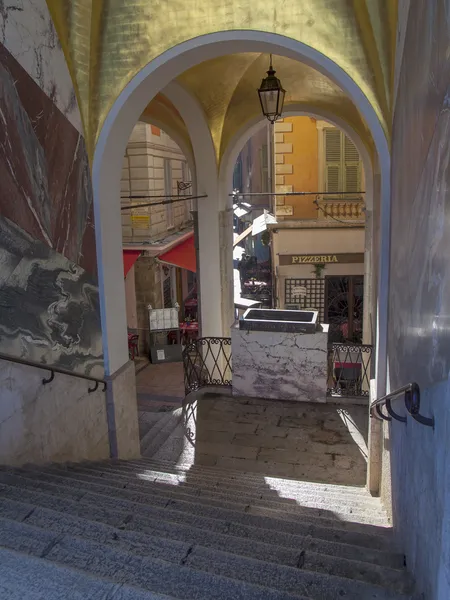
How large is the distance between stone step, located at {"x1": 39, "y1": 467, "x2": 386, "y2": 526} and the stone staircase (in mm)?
16

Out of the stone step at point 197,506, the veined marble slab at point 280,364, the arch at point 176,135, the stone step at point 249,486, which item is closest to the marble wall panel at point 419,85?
the stone step at point 197,506

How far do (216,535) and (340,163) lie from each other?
12297 millimetres

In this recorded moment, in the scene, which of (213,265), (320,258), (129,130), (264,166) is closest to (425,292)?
(129,130)

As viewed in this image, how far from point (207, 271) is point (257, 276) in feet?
43.5

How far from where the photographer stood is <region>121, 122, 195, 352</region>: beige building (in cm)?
1383

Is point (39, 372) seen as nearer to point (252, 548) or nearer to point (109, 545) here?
point (109, 545)

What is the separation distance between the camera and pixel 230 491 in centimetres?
461

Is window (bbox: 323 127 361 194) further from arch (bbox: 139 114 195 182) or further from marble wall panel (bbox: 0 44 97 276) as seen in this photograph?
marble wall panel (bbox: 0 44 97 276)

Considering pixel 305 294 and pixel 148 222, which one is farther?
pixel 305 294

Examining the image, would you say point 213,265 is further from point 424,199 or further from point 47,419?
point 424,199

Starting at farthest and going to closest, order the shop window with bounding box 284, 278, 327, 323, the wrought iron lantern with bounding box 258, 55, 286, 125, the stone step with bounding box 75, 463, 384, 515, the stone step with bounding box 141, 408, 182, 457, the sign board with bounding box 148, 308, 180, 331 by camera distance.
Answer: the shop window with bounding box 284, 278, 327, 323
the sign board with bounding box 148, 308, 180, 331
the stone step with bounding box 141, 408, 182, 457
the wrought iron lantern with bounding box 258, 55, 286, 125
the stone step with bounding box 75, 463, 384, 515

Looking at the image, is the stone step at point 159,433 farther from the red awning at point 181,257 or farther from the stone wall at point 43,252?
the red awning at point 181,257

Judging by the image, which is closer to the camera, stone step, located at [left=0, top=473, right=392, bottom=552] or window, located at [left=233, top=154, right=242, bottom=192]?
stone step, located at [left=0, top=473, right=392, bottom=552]

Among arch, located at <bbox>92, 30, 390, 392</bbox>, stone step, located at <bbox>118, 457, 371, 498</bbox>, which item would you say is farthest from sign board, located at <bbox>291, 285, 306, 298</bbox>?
arch, located at <bbox>92, 30, 390, 392</bbox>
